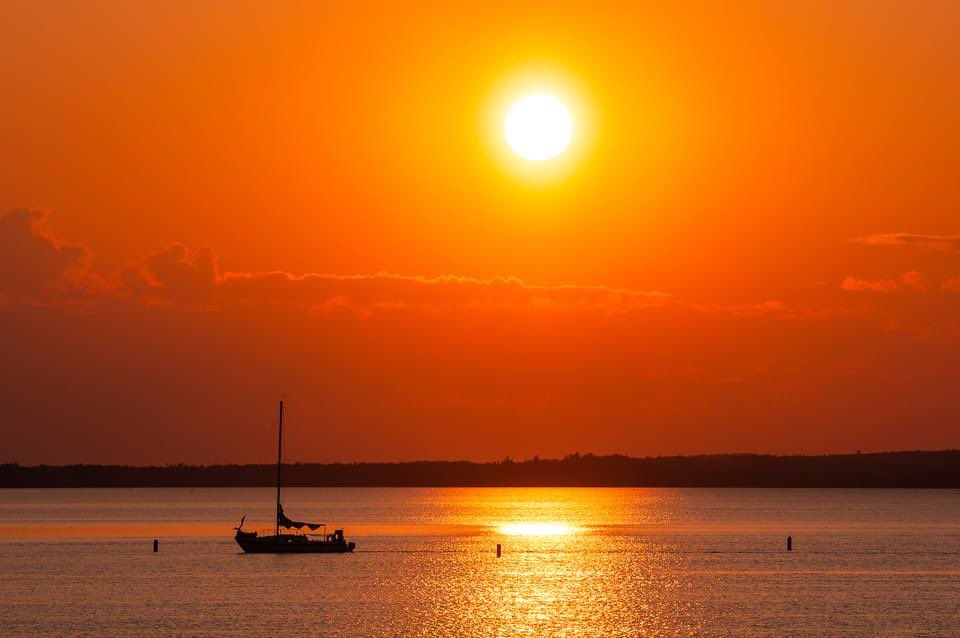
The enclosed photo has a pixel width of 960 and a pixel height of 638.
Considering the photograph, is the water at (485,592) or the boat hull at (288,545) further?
the boat hull at (288,545)

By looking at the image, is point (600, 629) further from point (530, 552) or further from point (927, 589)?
point (530, 552)

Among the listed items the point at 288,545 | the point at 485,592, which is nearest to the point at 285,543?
the point at 288,545

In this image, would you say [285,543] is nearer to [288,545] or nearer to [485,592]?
[288,545]

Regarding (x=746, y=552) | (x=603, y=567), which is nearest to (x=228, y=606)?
(x=603, y=567)

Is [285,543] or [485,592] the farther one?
[285,543]

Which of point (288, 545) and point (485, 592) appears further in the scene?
point (288, 545)

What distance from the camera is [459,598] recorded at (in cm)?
11938

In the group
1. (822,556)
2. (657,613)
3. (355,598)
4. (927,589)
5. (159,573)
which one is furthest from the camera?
(822,556)

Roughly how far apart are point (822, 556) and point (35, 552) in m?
95.9

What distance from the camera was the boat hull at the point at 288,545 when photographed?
160 meters

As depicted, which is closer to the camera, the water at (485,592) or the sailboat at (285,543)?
the water at (485,592)

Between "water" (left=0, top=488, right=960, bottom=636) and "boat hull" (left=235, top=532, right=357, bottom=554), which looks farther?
"boat hull" (left=235, top=532, right=357, bottom=554)

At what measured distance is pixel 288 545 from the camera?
15962 cm

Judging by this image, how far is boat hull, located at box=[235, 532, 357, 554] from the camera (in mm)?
159500
